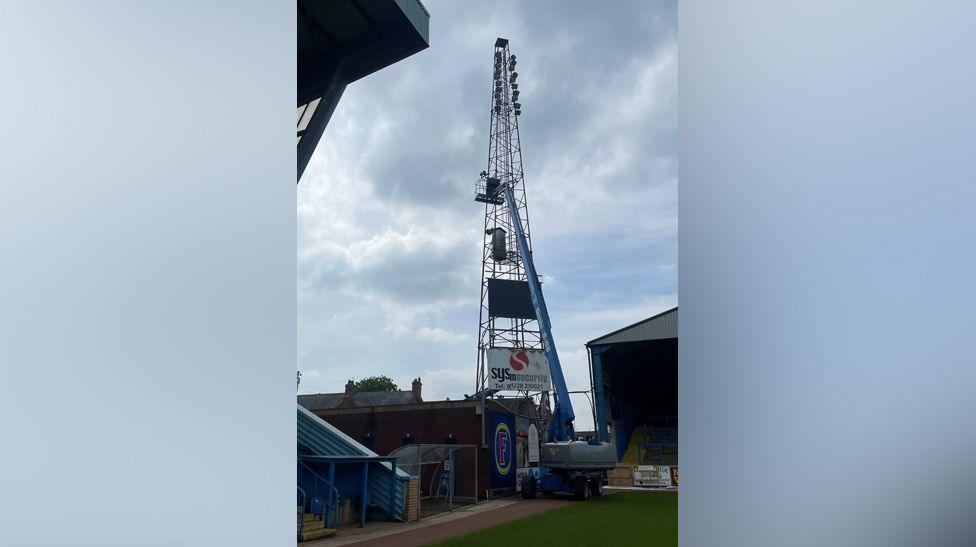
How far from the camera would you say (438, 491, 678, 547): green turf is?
1098cm

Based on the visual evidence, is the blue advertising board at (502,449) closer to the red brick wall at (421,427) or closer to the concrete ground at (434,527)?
the red brick wall at (421,427)

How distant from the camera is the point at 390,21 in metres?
11.6

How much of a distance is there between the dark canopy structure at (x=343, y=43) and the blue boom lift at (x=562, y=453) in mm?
10625

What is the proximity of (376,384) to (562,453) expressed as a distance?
4862 centimetres

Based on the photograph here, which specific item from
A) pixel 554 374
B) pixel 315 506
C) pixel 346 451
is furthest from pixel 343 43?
pixel 554 374

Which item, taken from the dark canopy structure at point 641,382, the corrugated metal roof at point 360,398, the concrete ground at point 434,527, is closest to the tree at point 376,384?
the corrugated metal roof at point 360,398

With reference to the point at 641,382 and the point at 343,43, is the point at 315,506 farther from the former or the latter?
the point at 641,382

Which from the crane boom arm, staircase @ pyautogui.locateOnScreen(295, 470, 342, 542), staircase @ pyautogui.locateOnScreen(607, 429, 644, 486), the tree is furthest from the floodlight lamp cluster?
the tree

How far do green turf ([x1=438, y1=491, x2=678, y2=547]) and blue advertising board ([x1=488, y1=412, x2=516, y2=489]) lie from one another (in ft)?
9.56

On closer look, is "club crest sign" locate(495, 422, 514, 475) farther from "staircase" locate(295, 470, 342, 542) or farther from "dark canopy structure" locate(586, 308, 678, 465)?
Answer: "staircase" locate(295, 470, 342, 542)

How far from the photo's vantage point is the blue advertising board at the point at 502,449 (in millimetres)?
20016
